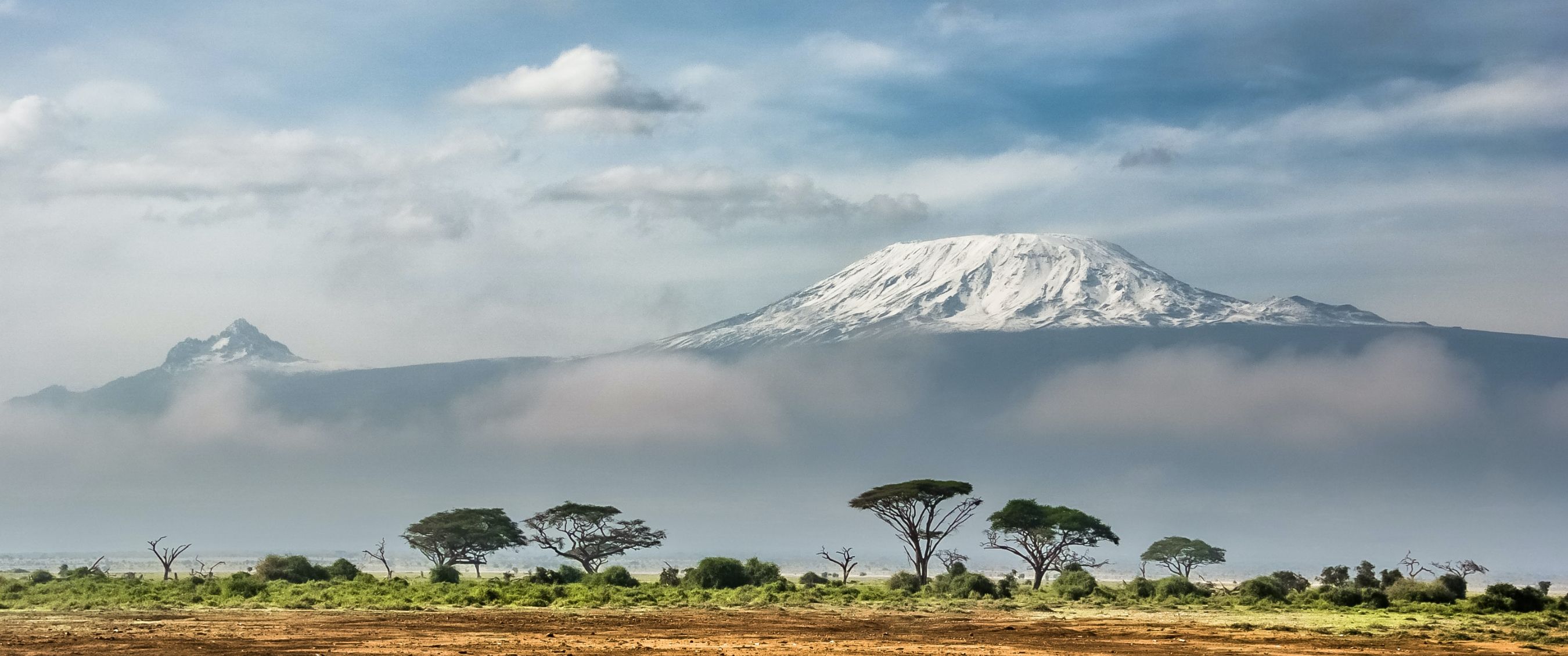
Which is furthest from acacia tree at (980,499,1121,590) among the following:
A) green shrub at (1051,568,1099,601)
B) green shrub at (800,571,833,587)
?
green shrub at (1051,568,1099,601)

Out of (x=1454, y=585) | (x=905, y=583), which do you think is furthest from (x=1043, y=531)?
(x=1454, y=585)

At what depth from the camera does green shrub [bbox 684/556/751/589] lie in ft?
235

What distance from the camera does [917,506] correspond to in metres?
86.6

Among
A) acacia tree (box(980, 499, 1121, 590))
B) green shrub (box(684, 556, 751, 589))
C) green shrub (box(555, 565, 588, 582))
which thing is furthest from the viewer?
acacia tree (box(980, 499, 1121, 590))

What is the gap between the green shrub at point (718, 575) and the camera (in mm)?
71750

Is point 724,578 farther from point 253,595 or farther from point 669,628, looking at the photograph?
point 669,628

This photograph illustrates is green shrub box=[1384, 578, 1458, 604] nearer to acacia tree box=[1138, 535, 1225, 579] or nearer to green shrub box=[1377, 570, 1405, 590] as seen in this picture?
green shrub box=[1377, 570, 1405, 590]

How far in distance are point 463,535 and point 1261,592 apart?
194 ft

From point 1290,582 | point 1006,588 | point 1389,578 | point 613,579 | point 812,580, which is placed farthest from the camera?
point 812,580

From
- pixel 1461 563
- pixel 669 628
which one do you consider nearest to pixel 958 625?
pixel 669 628

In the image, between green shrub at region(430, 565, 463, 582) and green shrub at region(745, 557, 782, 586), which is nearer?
green shrub at region(745, 557, 782, 586)

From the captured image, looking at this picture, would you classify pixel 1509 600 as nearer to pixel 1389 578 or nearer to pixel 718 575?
pixel 1389 578

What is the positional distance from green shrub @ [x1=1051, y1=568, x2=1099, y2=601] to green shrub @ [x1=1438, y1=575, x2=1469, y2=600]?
13815mm

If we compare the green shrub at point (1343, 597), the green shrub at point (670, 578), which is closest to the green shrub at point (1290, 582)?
the green shrub at point (1343, 597)
